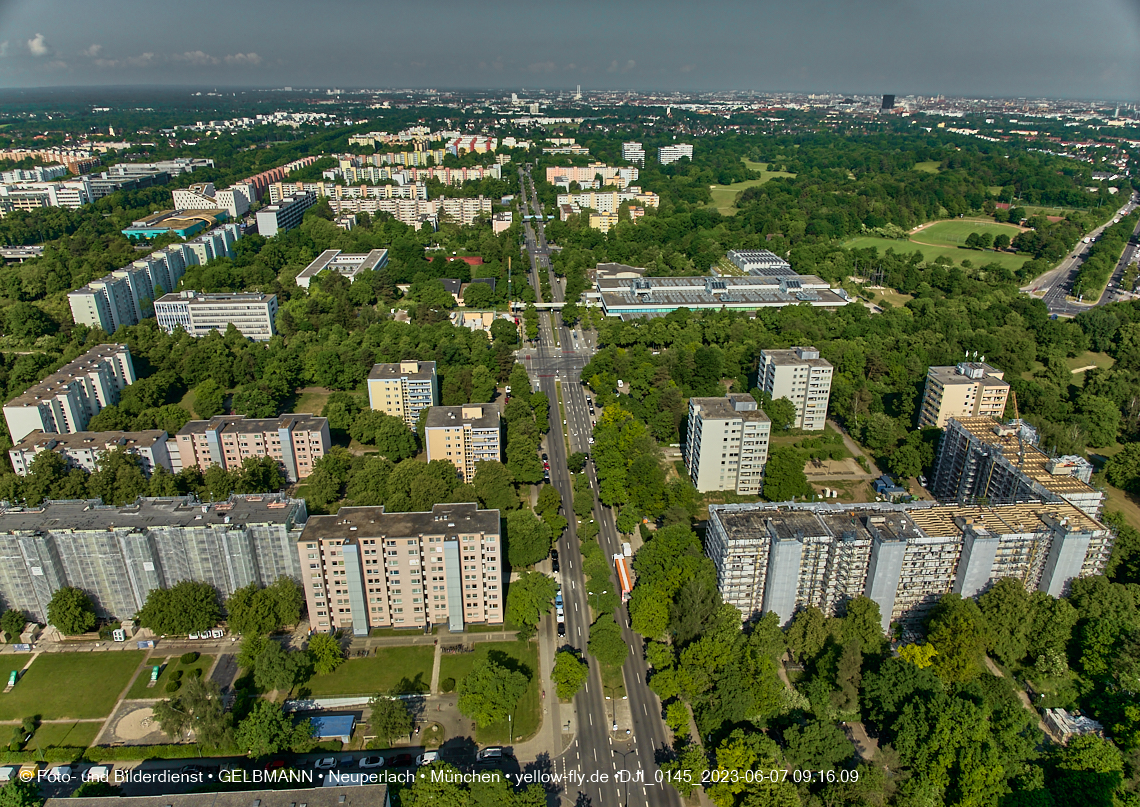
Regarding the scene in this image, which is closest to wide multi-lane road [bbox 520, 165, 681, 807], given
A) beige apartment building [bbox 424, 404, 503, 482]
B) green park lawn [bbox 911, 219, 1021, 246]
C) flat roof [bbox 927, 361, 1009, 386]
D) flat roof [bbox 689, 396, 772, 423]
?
beige apartment building [bbox 424, 404, 503, 482]

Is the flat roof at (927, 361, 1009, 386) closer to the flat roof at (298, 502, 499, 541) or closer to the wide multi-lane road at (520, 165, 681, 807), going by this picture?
the wide multi-lane road at (520, 165, 681, 807)

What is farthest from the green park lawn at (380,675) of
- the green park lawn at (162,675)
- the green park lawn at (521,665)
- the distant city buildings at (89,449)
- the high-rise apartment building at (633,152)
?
the high-rise apartment building at (633,152)

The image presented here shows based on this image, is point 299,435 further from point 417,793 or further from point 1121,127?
point 1121,127

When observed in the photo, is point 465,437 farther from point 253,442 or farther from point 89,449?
point 89,449

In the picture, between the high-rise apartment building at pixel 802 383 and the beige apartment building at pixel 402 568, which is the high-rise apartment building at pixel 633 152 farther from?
the beige apartment building at pixel 402 568

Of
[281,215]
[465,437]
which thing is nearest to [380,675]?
[465,437]
